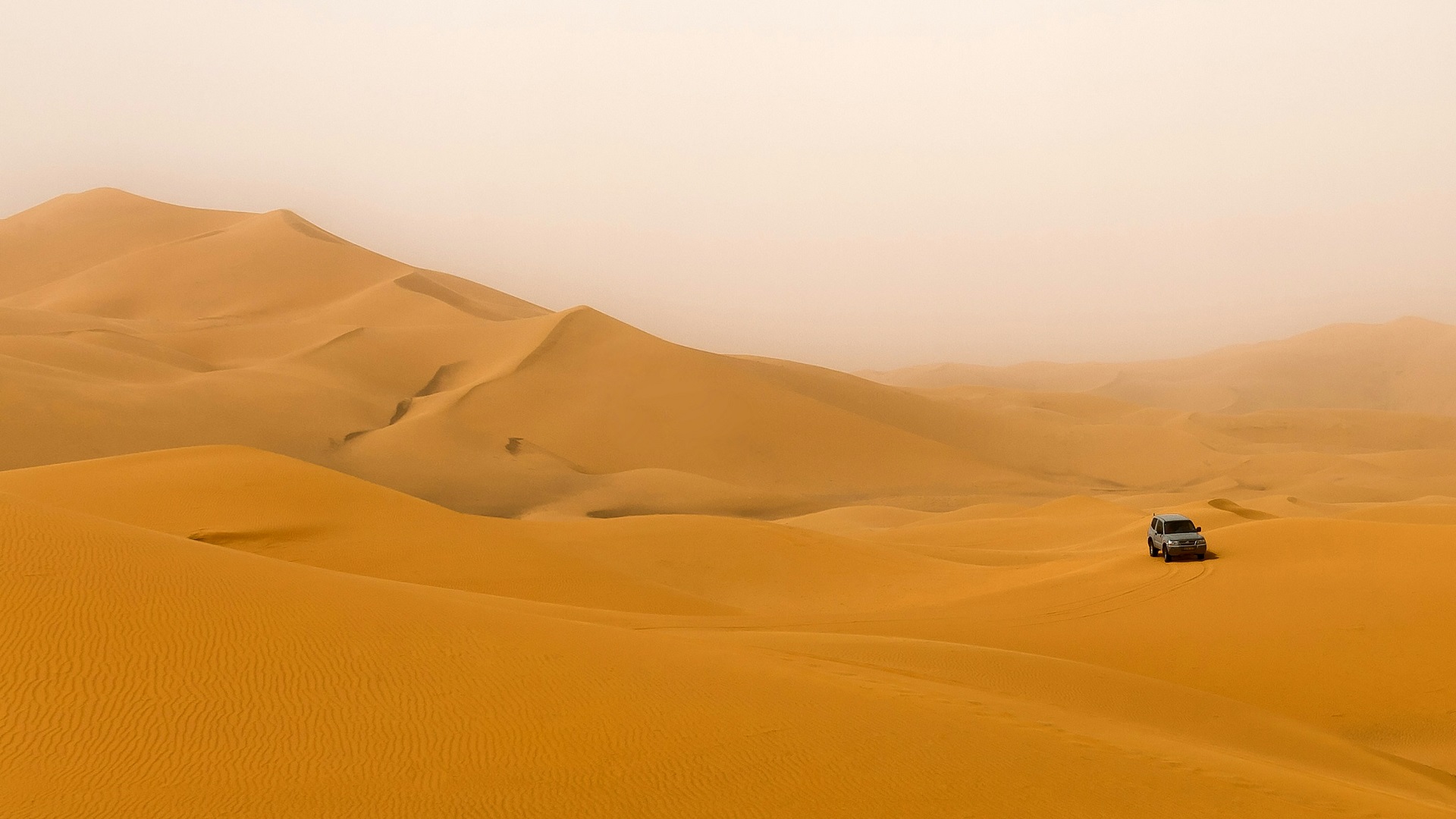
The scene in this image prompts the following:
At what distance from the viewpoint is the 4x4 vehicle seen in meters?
17.1

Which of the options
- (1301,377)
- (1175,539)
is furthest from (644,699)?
(1301,377)

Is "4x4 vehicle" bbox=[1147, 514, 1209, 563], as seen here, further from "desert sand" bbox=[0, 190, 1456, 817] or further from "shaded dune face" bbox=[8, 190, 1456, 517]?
"shaded dune face" bbox=[8, 190, 1456, 517]

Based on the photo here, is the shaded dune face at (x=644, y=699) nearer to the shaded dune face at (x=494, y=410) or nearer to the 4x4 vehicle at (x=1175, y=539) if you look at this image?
the 4x4 vehicle at (x=1175, y=539)

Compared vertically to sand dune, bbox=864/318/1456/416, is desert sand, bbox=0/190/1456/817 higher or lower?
lower

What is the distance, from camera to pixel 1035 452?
5391 cm

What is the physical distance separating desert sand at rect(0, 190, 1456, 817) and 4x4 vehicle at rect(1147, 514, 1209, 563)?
29 cm

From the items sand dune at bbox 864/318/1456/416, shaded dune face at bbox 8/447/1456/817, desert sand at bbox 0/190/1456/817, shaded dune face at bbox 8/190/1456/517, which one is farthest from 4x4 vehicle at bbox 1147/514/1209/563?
sand dune at bbox 864/318/1456/416

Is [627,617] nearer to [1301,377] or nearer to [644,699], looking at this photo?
[644,699]

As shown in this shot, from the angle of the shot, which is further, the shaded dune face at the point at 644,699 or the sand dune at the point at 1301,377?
the sand dune at the point at 1301,377

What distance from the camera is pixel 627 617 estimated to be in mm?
11766

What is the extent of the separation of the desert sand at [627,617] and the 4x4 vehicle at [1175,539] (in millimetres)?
286

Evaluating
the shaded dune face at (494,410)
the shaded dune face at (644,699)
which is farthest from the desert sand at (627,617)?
the shaded dune face at (494,410)

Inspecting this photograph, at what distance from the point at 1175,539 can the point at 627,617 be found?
33.6 feet

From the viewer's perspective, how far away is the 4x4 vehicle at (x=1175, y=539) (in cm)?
1706
